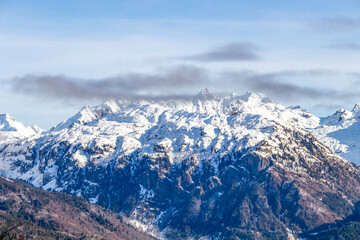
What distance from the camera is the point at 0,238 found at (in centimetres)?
10244

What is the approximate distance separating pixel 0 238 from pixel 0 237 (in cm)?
31

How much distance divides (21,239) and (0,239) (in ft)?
12.2

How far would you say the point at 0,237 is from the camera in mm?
102188

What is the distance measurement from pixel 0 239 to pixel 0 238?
56 centimetres

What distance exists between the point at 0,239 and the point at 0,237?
87cm

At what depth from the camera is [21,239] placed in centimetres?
10131

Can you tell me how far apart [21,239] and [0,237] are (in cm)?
327
